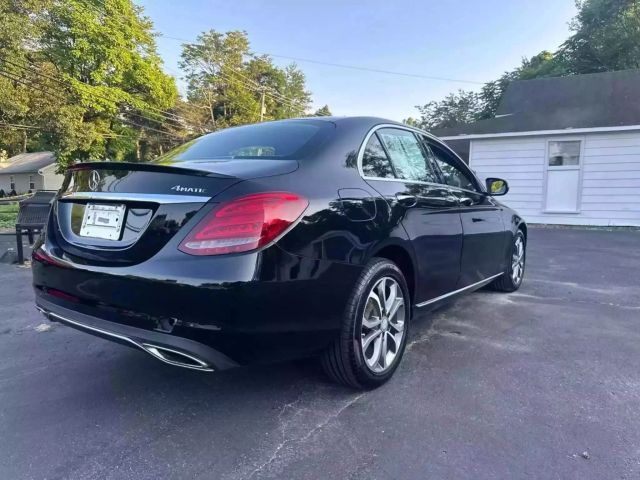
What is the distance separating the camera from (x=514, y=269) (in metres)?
4.88

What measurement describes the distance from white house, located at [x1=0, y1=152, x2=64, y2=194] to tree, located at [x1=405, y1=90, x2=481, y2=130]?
36.6 metres

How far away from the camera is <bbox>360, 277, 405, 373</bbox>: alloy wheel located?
2492mm

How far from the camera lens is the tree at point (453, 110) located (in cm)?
3462

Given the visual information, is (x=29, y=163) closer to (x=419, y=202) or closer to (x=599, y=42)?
(x=599, y=42)

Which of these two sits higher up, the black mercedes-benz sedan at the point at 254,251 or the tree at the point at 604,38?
the tree at the point at 604,38

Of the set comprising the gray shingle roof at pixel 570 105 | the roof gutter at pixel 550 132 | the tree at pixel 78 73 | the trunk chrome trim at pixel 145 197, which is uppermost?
the tree at pixel 78 73

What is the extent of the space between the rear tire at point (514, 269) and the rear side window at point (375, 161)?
2.37 meters

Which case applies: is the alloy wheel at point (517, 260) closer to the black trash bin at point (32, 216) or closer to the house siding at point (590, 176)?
the black trash bin at point (32, 216)

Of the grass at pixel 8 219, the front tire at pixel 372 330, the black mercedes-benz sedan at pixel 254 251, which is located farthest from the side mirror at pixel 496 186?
the grass at pixel 8 219

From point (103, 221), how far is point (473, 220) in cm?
274

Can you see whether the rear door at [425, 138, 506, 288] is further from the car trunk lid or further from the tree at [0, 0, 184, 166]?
the tree at [0, 0, 184, 166]

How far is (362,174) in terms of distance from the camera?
8.26ft

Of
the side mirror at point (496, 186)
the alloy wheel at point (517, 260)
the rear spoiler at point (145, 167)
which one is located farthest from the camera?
the alloy wheel at point (517, 260)

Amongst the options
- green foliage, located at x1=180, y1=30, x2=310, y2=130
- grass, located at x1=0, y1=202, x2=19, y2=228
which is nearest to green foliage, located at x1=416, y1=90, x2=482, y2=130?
green foliage, located at x1=180, y1=30, x2=310, y2=130
